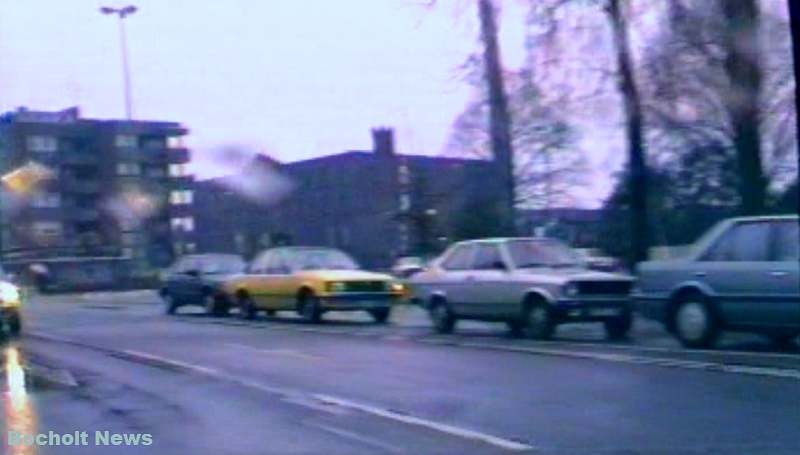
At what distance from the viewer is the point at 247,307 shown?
2677 cm

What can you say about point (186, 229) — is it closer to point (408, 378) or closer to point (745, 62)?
point (745, 62)

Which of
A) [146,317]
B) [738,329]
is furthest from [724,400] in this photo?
[146,317]

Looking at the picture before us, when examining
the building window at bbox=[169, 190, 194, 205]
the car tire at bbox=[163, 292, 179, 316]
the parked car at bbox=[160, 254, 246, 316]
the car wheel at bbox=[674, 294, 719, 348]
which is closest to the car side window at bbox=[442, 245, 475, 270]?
the car wheel at bbox=[674, 294, 719, 348]

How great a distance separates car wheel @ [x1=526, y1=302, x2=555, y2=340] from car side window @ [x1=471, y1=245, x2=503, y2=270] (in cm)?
107

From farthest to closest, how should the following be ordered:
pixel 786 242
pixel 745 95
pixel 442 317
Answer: pixel 745 95, pixel 442 317, pixel 786 242

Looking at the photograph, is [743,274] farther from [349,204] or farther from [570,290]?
[349,204]

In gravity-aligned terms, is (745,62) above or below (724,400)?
above

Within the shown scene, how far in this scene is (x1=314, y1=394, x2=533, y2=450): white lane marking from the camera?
29.0ft

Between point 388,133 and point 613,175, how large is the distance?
777 inches

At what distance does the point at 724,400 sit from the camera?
10.7m

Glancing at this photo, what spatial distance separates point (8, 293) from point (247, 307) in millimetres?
5789

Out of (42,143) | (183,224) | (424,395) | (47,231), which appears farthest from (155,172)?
(424,395)

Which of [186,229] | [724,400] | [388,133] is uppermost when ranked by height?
[388,133]

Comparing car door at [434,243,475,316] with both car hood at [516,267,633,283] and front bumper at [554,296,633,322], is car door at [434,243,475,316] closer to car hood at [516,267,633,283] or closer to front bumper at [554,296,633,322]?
car hood at [516,267,633,283]
